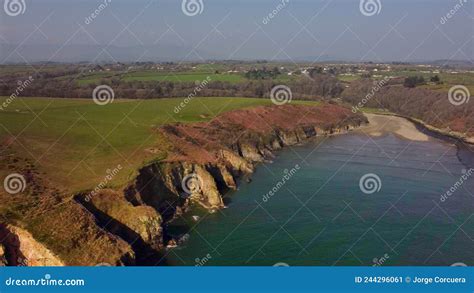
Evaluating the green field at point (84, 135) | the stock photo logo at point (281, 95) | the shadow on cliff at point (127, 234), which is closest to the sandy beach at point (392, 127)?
the stock photo logo at point (281, 95)

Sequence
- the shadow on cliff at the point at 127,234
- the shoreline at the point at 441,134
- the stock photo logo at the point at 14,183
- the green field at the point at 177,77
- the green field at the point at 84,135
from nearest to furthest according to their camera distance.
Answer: the shadow on cliff at the point at 127,234, the stock photo logo at the point at 14,183, the green field at the point at 84,135, the shoreline at the point at 441,134, the green field at the point at 177,77

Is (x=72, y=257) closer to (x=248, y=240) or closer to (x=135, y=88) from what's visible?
(x=248, y=240)

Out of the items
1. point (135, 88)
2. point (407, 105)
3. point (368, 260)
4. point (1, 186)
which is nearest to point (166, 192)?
point (1, 186)
